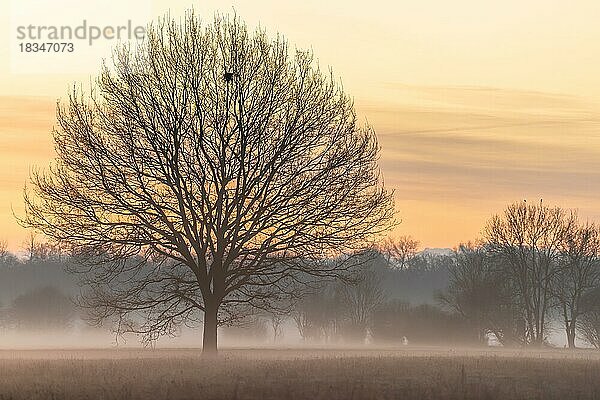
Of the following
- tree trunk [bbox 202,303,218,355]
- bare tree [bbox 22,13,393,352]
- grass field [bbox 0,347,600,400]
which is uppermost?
bare tree [bbox 22,13,393,352]

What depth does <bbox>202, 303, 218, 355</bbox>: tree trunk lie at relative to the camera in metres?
36.0

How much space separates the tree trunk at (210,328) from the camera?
36050 millimetres

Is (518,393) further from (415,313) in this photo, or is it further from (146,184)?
(415,313)

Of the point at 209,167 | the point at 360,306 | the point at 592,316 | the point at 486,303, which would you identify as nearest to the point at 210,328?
the point at 209,167

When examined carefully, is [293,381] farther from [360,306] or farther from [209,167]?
[360,306]

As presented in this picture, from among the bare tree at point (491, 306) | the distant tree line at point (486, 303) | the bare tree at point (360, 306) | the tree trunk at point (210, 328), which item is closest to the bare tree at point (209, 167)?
the tree trunk at point (210, 328)

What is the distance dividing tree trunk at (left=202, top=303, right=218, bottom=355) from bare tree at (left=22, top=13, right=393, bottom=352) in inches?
6.8

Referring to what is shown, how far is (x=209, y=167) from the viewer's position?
35.1 metres

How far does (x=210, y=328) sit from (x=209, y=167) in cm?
723

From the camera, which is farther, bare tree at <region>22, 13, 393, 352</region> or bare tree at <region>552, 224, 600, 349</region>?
bare tree at <region>552, 224, 600, 349</region>

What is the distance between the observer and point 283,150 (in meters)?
35.0

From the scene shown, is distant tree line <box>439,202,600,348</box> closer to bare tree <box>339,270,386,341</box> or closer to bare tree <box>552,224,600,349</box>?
bare tree <box>552,224,600,349</box>

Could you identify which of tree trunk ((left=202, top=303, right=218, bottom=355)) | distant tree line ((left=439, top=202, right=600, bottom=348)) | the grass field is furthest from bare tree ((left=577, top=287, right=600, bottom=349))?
tree trunk ((left=202, top=303, right=218, bottom=355))

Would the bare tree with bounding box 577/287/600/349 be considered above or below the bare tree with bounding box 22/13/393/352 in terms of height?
below
